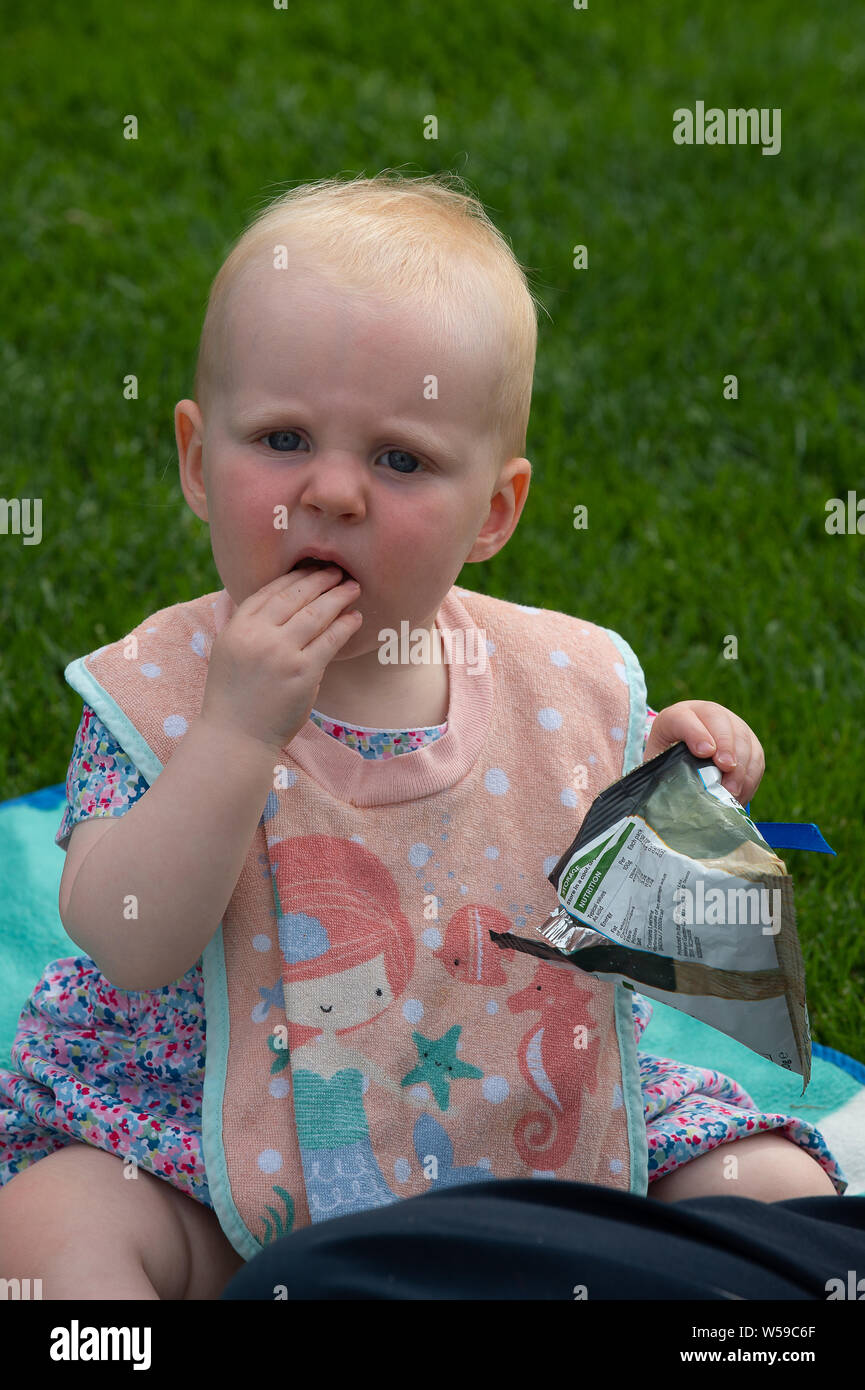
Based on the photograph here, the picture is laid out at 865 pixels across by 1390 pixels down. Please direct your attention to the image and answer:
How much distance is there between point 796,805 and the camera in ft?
9.95

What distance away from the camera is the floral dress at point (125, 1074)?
201 cm

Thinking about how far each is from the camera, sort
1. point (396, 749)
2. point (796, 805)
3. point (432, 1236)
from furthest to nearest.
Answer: point (796, 805) < point (396, 749) < point (432, 1236)

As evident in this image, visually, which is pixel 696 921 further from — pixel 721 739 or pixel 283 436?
pixel 283 436

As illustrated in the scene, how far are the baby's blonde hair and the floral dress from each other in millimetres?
501

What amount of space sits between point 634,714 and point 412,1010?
620 millimetres

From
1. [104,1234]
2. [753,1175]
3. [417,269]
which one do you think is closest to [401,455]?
[417,269]

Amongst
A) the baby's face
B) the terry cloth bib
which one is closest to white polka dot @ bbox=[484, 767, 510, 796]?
the terry cloth bib

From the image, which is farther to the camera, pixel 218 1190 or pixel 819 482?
pixel 819 482

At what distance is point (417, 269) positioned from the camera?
76.7 inches

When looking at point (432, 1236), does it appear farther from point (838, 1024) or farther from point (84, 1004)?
point (838, 1024)

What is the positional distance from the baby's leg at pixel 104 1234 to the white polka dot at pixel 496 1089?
0.40 metres

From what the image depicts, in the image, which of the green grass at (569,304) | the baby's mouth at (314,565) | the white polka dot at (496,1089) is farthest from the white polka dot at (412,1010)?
the green grass at (569,304)
